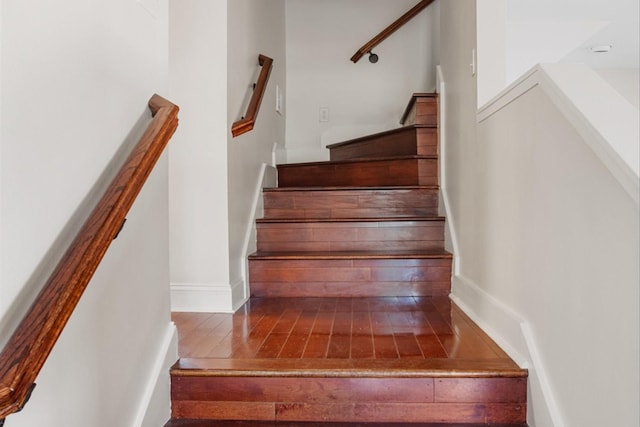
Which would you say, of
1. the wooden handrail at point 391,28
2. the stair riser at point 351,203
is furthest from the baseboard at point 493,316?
the wooden handrail at point 391,28

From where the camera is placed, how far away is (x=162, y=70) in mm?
1290

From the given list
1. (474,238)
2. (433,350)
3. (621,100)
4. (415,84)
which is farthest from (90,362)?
(415,84)

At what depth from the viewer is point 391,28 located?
342 centimetres

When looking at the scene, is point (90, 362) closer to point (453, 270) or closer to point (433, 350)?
point (433, 350)

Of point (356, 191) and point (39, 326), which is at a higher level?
point (356, 191)

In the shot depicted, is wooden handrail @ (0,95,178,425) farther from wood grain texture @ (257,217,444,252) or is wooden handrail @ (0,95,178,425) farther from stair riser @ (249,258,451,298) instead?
wood grain texture @ (257,217,444,252)

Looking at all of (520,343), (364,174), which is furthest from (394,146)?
(520,343)

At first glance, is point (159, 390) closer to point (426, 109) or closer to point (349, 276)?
point (349, 276)

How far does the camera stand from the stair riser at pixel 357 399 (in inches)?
47.2

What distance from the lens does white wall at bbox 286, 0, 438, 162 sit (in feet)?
11.7

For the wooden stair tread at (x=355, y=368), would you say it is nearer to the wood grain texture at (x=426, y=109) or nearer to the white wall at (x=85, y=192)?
the white wall at (x=85, y=192)

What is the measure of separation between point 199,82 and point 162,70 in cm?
64

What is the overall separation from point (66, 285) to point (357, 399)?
0.85m

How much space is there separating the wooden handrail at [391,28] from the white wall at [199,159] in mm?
1823
